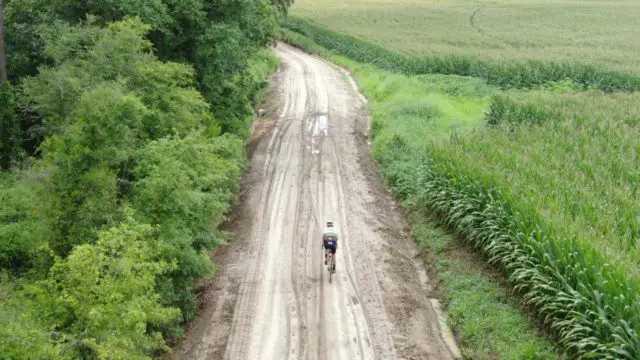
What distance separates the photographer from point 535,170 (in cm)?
2142

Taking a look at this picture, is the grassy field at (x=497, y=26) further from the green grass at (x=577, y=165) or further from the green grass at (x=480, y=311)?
the green grass at (x=480, y=311)

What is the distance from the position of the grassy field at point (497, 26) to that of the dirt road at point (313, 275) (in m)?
30.1

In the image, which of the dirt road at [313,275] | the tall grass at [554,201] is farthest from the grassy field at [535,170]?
the dirt road at [313,275]

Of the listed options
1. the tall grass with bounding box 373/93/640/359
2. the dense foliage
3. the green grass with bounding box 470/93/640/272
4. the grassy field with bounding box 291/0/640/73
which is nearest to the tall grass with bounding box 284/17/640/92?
the grassy field with bounding box 291/0/640/73

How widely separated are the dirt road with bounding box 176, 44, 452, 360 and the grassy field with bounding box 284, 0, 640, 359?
1.55 meters

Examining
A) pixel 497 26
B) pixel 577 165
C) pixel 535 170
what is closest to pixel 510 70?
pixel 577 165

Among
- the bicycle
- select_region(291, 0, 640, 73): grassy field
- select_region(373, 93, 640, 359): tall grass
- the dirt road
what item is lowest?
the dirt road

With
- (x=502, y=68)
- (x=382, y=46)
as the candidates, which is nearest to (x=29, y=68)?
(x=502, y=68)

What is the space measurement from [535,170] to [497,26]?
59.6 meters

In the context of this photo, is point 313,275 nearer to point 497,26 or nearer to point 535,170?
point 535,170

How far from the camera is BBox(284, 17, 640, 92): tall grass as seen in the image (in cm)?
4506

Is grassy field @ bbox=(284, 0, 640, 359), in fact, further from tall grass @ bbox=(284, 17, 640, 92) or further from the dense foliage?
the dense foliage

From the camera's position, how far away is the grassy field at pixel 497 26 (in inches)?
2254

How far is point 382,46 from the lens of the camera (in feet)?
204
